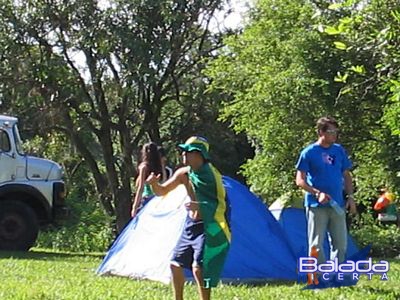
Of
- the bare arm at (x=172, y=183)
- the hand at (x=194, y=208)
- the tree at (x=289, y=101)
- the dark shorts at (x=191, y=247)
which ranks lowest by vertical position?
the dark shorts at (x=191, y=247)

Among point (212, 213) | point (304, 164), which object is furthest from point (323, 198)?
point (212, 213)

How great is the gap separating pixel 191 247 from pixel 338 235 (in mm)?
1954

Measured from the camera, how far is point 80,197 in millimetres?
36344

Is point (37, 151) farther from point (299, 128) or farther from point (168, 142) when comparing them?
point (299, 128)

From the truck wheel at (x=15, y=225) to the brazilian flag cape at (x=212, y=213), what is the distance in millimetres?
9092

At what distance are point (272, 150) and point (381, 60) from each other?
38.2 ft

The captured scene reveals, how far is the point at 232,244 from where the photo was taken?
1024cm

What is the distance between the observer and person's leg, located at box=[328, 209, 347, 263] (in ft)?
27.1

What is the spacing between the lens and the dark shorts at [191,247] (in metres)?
6.79

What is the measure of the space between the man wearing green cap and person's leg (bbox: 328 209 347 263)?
1733 millimetres

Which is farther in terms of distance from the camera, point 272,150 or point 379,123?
point 272,150

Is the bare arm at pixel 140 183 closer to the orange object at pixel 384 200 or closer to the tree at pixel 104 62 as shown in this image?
the orange object at pixel 384 200

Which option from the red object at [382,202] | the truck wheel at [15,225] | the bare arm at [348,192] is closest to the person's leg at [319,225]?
the bare arm at [348,192]

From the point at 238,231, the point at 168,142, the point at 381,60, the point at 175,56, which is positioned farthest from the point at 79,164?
the point at 381,60
